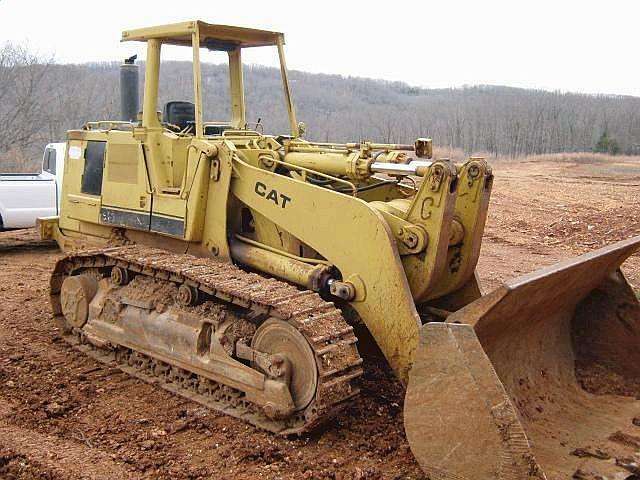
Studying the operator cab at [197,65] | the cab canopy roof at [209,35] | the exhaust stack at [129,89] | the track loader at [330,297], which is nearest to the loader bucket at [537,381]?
the track loader at [330,297]

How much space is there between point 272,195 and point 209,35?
170cm

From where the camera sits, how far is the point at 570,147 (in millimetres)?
49219

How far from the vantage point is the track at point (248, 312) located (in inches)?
186

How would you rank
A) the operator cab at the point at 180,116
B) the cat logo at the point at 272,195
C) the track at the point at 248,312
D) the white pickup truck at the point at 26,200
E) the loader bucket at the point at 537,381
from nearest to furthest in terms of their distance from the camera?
1. the loader bucket at the point at 537,381
2. the track at the point at 248,312
3. the cat logo at the point at 272,195
4. the operator cab at the point at 180,116
5. the white pickup truck at the point at 26,200

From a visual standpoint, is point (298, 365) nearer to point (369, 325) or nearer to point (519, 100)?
point (369, 325)

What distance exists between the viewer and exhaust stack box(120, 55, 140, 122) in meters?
9.99

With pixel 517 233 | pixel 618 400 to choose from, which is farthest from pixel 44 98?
pixel 618 400

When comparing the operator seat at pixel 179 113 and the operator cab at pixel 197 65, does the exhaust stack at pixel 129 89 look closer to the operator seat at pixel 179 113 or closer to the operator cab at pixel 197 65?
the operator cab at pixel 197 65

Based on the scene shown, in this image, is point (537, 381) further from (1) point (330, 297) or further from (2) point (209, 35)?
(2) point (209, 35)

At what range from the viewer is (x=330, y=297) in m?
5.45

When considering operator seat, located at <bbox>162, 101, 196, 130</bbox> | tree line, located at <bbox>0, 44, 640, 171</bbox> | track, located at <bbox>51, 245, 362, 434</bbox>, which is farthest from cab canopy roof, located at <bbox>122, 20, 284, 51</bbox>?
tree line, located at <bbox>0, 44, 640, 171</bbox>

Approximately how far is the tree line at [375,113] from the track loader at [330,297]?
9.55 meters

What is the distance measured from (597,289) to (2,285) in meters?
7.04

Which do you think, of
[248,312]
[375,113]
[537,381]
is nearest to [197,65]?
[248,312]
